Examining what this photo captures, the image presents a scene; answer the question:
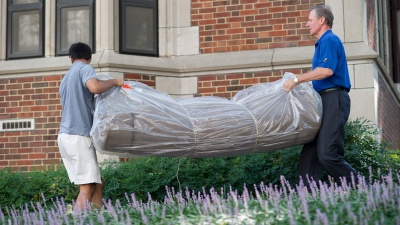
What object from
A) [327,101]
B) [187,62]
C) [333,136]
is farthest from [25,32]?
[333,136]

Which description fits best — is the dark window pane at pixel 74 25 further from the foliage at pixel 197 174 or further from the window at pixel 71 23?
the foliage at pixel 197 174

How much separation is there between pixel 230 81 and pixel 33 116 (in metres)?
2.78

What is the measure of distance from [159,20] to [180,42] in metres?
0.44

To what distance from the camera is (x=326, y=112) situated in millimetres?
7152

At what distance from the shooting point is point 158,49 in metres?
11.7

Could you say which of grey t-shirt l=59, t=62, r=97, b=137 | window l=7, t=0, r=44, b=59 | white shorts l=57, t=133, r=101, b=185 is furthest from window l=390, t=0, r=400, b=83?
white shorts l=57, t=133, r=101, b=185

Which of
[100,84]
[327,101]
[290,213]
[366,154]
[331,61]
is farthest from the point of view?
[366,154]

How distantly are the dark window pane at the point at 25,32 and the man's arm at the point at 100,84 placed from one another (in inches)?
199

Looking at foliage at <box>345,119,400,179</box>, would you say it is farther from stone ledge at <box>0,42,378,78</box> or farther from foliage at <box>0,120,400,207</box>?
stone ledge at <box>0,42,378,78</box>

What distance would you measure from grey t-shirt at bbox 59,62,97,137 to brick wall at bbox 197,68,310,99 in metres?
4.31

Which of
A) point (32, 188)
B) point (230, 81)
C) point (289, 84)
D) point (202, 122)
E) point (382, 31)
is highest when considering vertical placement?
point (382, 31)

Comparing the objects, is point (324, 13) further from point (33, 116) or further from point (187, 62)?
point (33, 116)

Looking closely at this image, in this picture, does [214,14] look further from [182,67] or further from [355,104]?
[355,104]

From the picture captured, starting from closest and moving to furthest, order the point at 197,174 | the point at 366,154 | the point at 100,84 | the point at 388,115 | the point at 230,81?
the point at 100,84 → the point at 366,154 → the point at 197,174 → the point at 230,81 → the point at 388,115
